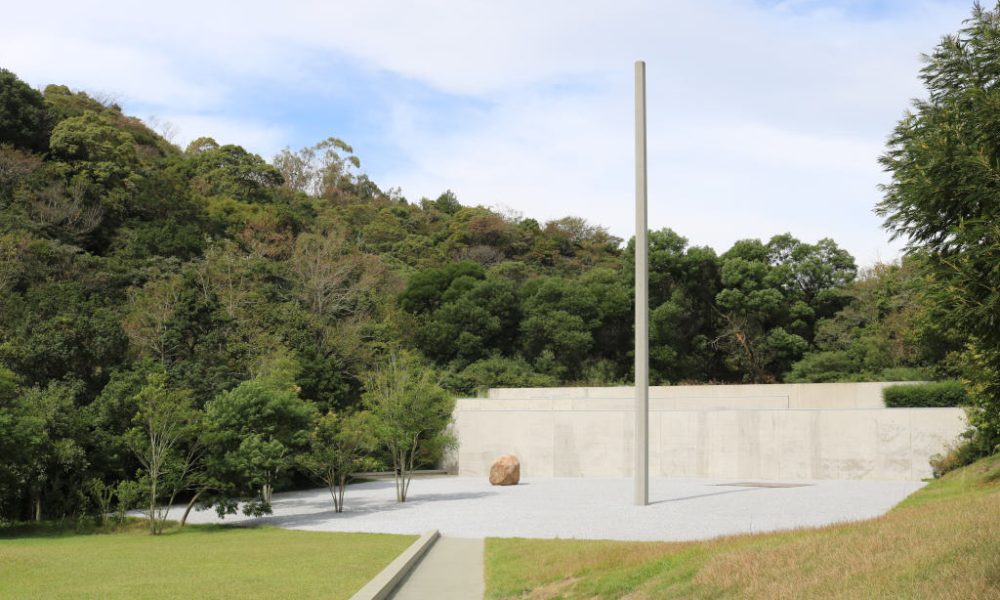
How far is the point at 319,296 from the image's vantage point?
129 ft

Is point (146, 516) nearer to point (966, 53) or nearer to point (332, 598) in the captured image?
point (332, 598)

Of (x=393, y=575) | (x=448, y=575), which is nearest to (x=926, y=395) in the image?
(x=448, y=575)

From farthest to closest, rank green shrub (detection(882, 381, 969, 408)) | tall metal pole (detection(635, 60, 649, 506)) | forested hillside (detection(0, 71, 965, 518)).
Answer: forested hillside (detection(0, 71, 965, 518))
green shrub (detection(882, 381, 969, 408))
tall metal pole (detection(635, 60, 649, 506))

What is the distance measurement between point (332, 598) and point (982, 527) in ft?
20.5

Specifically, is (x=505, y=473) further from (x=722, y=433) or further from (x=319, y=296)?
(x=319, y=296)

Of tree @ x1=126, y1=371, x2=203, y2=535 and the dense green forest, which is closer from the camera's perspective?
tree @ x1=126, y1=371, x2=203, y2=535

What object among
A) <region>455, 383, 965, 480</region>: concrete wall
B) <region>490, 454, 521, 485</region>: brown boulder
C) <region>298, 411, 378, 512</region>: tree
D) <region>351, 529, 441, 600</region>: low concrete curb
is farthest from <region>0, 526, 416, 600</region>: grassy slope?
<region>455, 383, 965, 480</region>: concrete wall

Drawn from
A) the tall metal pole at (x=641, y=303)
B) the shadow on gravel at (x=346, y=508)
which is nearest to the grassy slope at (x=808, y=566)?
the tall metal pole at (x=641, y=303)

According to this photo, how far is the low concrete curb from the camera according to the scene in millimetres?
8808

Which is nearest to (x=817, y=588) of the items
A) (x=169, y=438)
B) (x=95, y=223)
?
(x=169, y=438)

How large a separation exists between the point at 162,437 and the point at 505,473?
11171 millimetres

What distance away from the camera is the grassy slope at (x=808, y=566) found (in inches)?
251

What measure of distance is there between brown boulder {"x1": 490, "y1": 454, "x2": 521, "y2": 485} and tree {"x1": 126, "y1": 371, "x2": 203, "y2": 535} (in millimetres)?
10150

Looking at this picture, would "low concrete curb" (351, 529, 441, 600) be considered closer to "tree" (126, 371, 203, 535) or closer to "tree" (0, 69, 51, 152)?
"tree" (126, 371, 203, 535)
